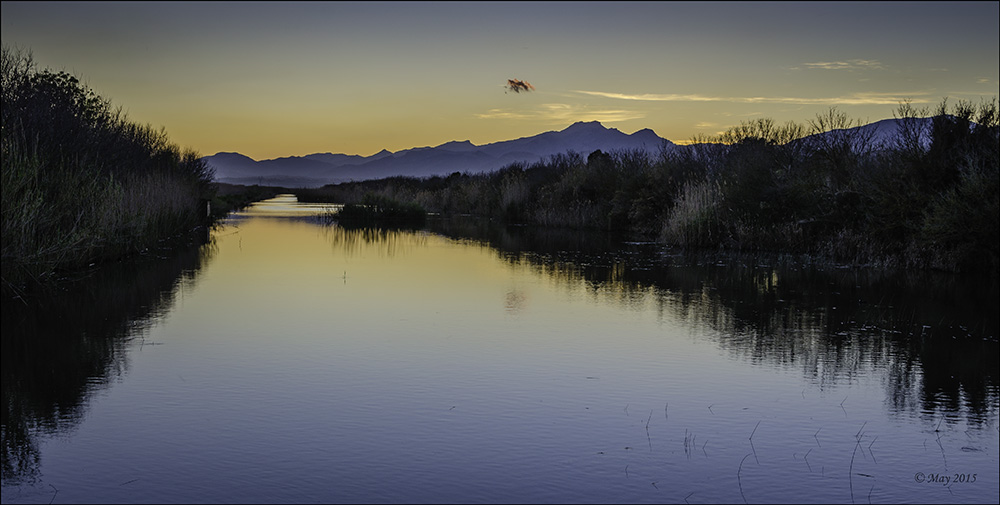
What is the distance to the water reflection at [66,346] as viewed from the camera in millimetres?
6352

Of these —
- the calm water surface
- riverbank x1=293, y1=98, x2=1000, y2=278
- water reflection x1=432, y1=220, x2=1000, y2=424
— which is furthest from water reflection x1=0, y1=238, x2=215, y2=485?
riverbank x1=293, y1=98, x2=1000, y2=278

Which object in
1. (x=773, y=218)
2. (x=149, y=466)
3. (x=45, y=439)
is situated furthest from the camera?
(x=773, y=218)

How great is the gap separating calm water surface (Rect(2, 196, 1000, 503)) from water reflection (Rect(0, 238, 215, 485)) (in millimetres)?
41

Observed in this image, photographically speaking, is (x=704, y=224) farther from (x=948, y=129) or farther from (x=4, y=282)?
(x=4, y=282)

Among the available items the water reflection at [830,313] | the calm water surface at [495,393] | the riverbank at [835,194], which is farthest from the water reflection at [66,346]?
the riverbank at [835,194]

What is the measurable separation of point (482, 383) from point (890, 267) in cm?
1421

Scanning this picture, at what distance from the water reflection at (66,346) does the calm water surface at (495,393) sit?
0.04 m

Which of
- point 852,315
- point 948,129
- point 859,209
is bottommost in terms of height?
point 852,315

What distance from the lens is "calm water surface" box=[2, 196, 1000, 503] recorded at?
546 centimetres

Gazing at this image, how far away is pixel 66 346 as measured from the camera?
9.40 meters

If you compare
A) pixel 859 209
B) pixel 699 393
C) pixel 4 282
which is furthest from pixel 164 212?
pixel 699 393

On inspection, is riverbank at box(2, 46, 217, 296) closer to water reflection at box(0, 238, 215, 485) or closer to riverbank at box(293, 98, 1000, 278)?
water reflection at box(0, 238, 215, 485)

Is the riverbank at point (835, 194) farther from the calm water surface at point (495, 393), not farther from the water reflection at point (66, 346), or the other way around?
the water reflection at point (66, 346)

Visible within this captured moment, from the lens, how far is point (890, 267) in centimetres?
1908
